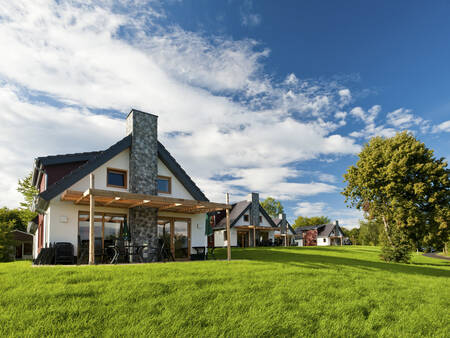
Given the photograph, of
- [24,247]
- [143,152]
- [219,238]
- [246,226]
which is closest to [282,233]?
[246,226]

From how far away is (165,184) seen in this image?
16797mm

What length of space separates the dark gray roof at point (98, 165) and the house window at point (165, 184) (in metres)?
0.51

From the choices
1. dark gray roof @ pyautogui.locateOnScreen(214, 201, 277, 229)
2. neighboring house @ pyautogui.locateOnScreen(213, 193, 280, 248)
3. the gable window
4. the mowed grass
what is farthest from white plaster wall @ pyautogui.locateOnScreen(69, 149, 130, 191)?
neighboring house @ pyautogui.locateOnScreen(213, 193, 280, 248)

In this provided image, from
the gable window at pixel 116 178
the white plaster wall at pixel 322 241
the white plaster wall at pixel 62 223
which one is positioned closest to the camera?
the white plaster wall at pixel 62 223

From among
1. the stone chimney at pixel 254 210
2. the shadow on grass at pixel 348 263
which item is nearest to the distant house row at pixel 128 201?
the shadow on grass at pixel 348 263

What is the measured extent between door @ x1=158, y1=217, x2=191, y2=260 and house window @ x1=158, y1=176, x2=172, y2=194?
147 cm

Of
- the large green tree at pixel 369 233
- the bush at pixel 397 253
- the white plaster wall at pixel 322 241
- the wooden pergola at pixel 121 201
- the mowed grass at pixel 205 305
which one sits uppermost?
the wooden pergola at pixel 121 201

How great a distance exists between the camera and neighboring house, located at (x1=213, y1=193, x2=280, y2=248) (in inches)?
1467

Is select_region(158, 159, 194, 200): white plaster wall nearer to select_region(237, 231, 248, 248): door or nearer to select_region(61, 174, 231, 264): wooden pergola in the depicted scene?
select_region(61, 174, 231, 264): wooden pergola

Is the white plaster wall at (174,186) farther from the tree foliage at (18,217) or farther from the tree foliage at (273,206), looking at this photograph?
the tree foliage at (273,206)

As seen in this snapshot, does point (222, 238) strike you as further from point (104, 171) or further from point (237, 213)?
point (104, 171)

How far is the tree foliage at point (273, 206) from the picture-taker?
74.5 meters

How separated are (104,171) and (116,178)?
669mm

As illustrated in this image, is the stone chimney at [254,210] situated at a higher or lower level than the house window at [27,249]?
higher
